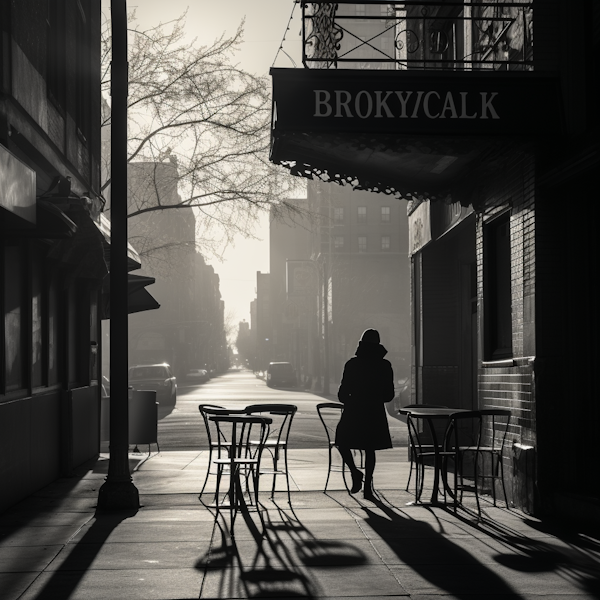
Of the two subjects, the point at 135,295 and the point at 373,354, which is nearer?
the point at 373,354

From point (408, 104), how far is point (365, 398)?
12.8 ft

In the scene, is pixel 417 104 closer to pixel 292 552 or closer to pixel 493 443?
pixel 493 443

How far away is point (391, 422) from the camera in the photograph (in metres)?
28.2

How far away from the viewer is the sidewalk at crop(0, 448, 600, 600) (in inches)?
258

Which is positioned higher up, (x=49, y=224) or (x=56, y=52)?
(x=56, y=52)

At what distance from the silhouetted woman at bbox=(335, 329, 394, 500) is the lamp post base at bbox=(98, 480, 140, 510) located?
261 cm

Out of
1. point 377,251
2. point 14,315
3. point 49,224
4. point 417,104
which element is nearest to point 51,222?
point 49,224

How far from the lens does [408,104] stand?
30.7 ft

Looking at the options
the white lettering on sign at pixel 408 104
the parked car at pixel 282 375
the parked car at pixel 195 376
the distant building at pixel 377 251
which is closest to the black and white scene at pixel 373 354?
the white lettering on sign at pixel 408 104

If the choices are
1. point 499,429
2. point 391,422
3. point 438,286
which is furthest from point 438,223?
point 391,422

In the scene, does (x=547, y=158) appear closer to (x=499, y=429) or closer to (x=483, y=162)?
(x=483, y=162)

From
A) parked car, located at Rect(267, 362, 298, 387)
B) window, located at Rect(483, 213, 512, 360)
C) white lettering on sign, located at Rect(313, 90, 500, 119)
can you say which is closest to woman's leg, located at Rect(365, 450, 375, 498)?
window, located at Rect(483, 213, 512, 360)

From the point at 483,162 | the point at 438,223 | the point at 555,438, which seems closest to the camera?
the point at 555,438

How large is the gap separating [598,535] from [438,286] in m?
8.08
